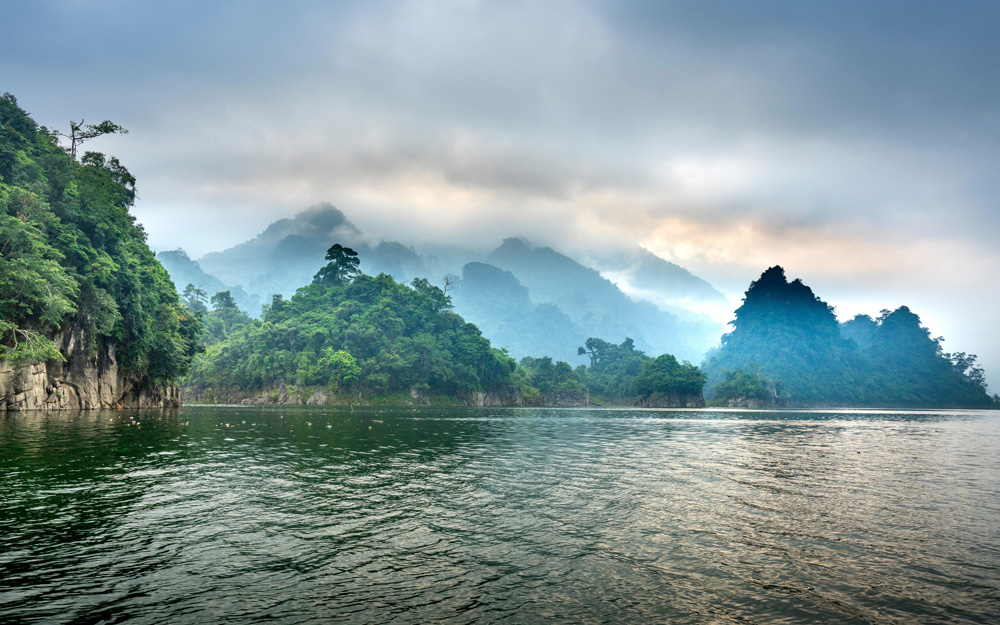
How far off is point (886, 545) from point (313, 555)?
16.0m

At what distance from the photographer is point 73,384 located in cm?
7025

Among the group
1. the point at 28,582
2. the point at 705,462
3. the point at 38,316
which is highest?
the point at 38,316

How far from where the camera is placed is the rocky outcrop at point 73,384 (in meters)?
58.5

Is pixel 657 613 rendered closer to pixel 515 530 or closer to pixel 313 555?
pixel 515 530

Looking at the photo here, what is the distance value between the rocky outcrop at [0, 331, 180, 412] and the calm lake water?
37.4m

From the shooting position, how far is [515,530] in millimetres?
16141

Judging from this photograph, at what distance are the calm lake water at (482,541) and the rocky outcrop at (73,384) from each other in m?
37.4

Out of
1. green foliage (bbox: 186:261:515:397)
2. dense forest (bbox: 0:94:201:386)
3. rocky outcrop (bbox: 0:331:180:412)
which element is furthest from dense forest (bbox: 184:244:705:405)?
rocky outcrop (bbox: 0:331:180:412)

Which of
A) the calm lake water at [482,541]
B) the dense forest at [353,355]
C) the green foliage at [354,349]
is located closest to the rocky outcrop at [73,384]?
the calm lake water at [482,541]

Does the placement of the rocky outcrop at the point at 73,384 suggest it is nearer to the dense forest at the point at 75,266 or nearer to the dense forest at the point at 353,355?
the dense forest at the point at 75,266

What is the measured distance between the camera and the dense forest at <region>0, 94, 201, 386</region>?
55.2 m

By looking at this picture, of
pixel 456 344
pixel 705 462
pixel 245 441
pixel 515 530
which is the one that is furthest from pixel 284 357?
pixel 515 530

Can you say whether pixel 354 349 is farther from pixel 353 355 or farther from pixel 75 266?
pixel 75 266

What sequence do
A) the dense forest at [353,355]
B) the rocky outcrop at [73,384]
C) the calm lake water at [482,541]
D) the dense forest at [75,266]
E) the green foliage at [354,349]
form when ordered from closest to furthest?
the calm lake water at [482,541] → the dense forest at [75,266] → the rocky outcrop at [73,384] → the dense forest at [353,355] → the green foliage at [354,349]
